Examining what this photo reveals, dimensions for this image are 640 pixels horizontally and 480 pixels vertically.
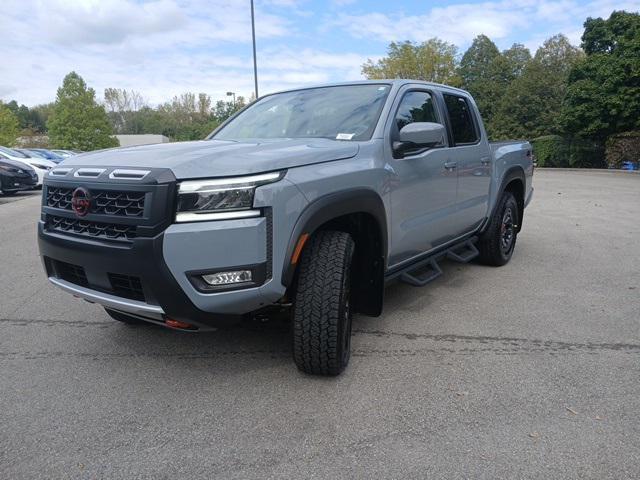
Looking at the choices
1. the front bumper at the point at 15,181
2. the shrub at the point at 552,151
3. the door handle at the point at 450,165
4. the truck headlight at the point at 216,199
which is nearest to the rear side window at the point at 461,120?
the door handle at the point at 450,165

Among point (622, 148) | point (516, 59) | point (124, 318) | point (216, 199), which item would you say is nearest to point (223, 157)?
point (216, 199)

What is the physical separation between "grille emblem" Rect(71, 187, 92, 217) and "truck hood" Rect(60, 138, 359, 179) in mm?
176

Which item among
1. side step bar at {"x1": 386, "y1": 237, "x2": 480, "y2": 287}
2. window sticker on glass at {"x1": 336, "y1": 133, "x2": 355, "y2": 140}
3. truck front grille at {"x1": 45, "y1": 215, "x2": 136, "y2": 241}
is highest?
window sticker on glass at {"x1": 336, "y1": 133, "x2": 355, "y2": 140}

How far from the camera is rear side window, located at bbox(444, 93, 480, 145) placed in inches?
180

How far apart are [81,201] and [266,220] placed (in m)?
1.04

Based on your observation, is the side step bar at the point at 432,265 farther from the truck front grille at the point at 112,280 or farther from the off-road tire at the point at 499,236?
the truck front grille at the point at 112,280

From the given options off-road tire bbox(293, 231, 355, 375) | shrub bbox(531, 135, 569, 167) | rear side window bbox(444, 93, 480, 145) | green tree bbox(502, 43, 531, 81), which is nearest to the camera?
off-road tire bbox(293, 231, 355, 375)

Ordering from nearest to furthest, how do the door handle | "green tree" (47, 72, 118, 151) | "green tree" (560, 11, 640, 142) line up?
the door handle < "green tree" (560, 11, 640, 142) < "green tree" (47, 72, 118, 151)

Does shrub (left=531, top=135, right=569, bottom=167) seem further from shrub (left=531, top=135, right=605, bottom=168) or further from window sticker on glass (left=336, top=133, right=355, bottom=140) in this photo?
window sticker on glass (left=336, top=133, right=355, bottom=140)

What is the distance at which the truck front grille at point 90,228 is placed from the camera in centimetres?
255

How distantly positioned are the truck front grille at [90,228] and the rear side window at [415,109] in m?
2.03

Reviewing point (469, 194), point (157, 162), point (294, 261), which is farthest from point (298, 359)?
point (469, 194)

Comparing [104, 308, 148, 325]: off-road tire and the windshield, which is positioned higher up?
the windshield

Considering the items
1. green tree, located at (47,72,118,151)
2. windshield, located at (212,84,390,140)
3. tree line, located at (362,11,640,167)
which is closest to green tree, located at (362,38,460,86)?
tree line, located at (362,11,640,167)
